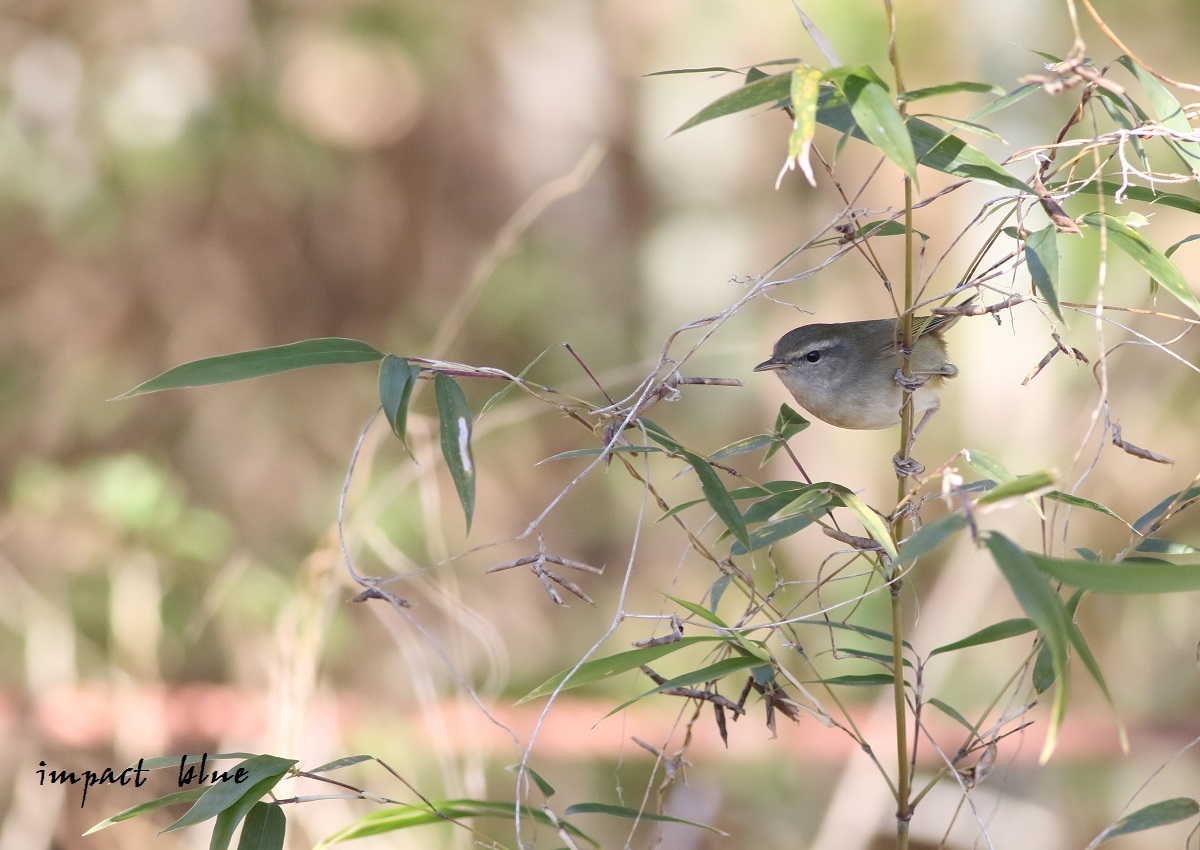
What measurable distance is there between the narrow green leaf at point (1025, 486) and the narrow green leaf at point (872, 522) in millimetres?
207

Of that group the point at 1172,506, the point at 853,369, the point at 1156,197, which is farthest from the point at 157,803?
the point at 853,369

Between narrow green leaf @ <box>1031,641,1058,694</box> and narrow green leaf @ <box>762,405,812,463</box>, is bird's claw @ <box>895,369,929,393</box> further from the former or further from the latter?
narrow green leaf @ <box>1031,641,1058,694</box>

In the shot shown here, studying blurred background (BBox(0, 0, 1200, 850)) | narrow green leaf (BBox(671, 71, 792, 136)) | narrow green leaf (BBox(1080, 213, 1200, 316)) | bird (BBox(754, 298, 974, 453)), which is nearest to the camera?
narrow green leaf (BBox(671, 71, 792, 136))

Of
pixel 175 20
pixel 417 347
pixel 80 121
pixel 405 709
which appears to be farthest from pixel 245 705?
pixel 175 20

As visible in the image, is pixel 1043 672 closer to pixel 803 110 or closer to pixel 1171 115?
pixel 1171 115

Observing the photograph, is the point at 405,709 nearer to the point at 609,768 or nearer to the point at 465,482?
the point at 609,768

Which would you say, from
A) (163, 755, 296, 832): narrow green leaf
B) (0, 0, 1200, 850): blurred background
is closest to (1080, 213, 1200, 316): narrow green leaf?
(163, 755, 296, 832): narrow green leaf

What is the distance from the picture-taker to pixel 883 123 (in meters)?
0.87

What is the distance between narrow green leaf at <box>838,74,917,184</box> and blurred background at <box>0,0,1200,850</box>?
1.78m

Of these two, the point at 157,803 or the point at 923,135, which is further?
the point at 157,803

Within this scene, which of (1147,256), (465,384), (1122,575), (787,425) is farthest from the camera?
(465,384)

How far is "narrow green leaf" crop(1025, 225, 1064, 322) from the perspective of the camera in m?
0.96

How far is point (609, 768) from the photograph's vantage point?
361 centimetres

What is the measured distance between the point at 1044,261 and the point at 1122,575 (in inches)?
12.2
